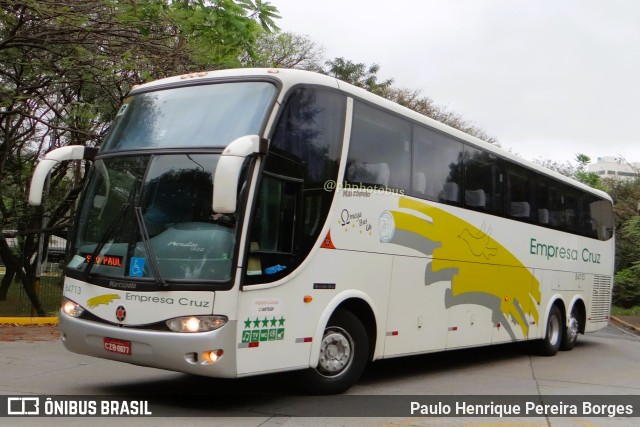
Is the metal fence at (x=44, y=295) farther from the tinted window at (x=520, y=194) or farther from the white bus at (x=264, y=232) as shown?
the white bus at (x=264, y=232)

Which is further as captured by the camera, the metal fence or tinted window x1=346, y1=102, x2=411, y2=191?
the metal fence

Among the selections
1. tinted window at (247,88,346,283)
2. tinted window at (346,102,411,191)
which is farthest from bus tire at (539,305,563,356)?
tinted window at (247,88,346,283)

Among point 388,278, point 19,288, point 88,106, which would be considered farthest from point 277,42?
point 388,278

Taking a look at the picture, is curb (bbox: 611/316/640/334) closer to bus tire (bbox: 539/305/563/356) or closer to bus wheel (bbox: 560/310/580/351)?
bus wheel (bbox: 560/310/580/351)

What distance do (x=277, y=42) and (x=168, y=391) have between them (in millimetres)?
27009

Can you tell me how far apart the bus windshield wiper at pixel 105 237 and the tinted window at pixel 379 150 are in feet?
8.40

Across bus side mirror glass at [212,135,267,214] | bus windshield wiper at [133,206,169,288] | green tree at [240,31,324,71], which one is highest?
green tree at [240,31,324,71]

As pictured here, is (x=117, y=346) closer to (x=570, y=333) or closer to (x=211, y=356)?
(x=211, y=356)

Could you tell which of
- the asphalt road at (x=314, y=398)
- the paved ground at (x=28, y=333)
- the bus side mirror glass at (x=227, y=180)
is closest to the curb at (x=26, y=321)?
the paved ground at (x=28, y=333)

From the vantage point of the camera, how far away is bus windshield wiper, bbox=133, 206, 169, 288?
6.75 meters

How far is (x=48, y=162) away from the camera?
762 cm

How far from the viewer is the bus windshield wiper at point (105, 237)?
723cm

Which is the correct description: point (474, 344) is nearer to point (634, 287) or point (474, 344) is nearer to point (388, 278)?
point (388, 278)

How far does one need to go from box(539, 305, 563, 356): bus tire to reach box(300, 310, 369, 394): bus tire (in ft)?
22.0
